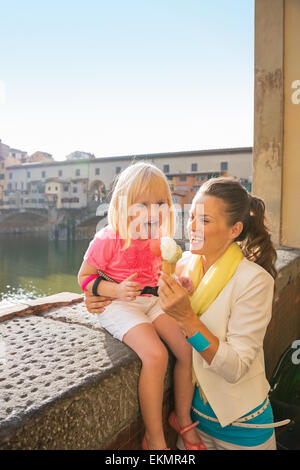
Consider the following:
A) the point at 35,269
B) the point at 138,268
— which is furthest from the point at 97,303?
the point at 35,269

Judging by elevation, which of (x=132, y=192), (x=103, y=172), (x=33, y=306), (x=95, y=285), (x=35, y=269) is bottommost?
(x=35, y=269)

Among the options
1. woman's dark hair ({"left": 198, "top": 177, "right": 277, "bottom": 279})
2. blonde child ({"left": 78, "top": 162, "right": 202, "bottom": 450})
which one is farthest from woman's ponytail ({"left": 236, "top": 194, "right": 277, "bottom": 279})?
blonde child ({"left": 78, "top": 162, "right": 202, "bottom": 450})

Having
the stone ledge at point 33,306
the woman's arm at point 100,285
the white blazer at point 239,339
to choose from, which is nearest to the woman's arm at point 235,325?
the white blazer at point 239,339

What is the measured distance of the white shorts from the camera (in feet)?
3.24

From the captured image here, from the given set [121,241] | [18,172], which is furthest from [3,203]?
[121,241]

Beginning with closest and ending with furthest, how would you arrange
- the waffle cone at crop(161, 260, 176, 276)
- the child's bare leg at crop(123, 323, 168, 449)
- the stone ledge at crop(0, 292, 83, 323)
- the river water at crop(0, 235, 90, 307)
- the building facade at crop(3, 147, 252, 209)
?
the child's bare leg at crop(123, 323, 168, 449), the waffle cone at crop(161, 260, 176, 276), the stone ledge at crop(0, 292, 83, 323), the river water at crop(0, 235, 90, 307), the building facade at crop(3, 147, 252, 209)

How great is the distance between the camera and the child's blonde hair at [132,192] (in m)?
1.08

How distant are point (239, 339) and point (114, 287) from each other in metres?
0.38

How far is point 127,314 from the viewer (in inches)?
40.3

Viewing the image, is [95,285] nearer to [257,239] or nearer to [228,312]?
[228,312]

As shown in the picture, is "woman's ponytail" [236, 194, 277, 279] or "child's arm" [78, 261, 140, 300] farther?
"woman's ponytail" [236, 194, 277, 279]

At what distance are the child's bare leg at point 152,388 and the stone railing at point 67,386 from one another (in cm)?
2

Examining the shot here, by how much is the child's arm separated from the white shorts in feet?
0.14

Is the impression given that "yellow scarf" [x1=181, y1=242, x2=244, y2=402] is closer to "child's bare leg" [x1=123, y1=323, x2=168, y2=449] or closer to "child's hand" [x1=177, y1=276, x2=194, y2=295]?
"child's hand" [x1=177, y1=276, x2=194, y2=295]
